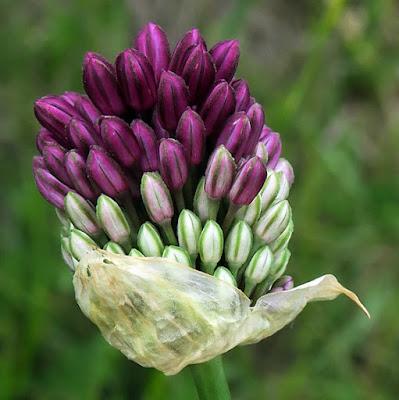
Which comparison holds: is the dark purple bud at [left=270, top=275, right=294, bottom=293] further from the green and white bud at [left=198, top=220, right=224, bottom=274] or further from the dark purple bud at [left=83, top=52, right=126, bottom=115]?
the dark purple bud at [left=83, top=52, right=126, bottom=115]

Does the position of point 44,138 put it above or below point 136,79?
below

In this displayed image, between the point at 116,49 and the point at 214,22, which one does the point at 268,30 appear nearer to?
the point at 214,22

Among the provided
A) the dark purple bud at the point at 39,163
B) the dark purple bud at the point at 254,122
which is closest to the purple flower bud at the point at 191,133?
the dark purple bud at the point at 254,122

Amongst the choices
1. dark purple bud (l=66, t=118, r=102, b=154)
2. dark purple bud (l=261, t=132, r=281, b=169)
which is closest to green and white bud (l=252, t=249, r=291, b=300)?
dark purple bud (l=261, t=132, r=281, b=169)

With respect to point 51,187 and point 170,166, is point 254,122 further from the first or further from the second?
point 51,187

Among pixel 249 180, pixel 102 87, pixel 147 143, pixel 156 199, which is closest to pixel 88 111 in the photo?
pixel 102 87

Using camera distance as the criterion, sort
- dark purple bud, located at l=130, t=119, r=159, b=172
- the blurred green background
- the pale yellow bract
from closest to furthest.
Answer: the pale yellow bract
dark purple bud, located at l=130, t=119, r=159, b=172
the blurred green background

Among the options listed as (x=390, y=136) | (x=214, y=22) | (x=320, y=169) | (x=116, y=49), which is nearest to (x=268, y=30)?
(x=214, y=22)
